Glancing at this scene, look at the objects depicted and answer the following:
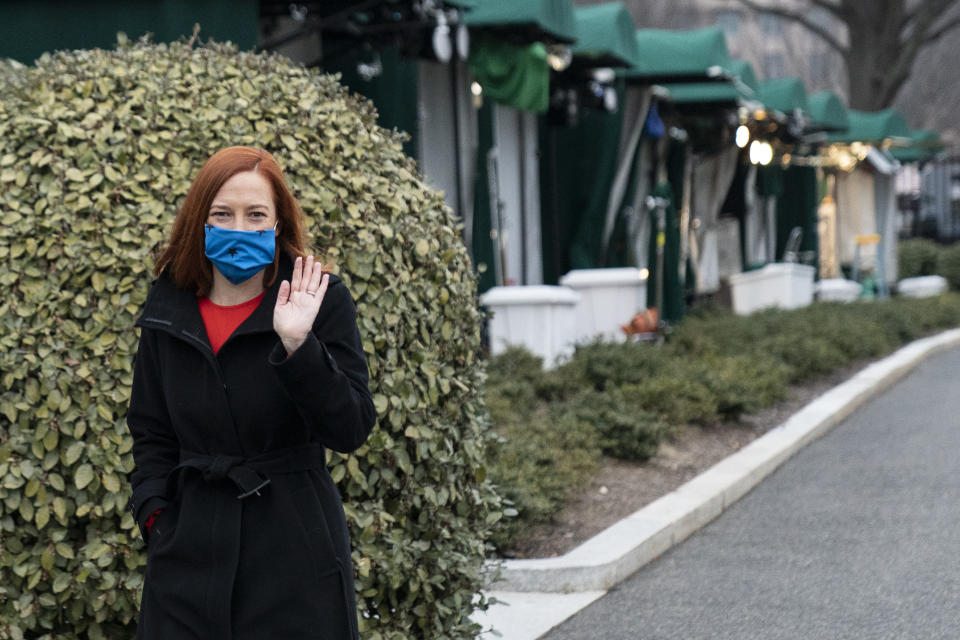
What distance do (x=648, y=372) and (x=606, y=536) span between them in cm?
425

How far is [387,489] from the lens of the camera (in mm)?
4312

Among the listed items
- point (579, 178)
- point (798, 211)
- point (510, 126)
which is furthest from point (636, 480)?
point (798, 211)

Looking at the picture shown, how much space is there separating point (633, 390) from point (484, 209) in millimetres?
3134

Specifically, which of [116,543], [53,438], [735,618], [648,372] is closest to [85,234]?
[53,438]

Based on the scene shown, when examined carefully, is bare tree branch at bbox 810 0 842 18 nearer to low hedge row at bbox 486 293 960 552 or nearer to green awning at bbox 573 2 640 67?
low hedge row at bbox 486 293 960 552

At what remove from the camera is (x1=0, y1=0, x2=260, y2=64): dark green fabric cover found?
9133 millimetres

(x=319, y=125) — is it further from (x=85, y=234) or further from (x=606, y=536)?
(x=606, y=536)

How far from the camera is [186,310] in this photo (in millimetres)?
3086

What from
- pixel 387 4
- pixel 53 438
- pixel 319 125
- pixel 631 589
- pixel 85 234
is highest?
pixel 387 4

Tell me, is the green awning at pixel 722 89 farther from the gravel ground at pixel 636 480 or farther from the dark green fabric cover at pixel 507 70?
the gravel ground at pixel 636 480

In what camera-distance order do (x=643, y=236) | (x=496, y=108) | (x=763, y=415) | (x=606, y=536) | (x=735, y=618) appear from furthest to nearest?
1. (x=643, y=236)
2. (x=496, y=108)
3. (x=763, y=415)
4. (x=606, y=536)
5. (x=735, y=618)

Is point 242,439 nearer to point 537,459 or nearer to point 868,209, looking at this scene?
point 537,459

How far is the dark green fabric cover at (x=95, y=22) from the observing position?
913 centimetres

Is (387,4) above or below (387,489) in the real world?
above
